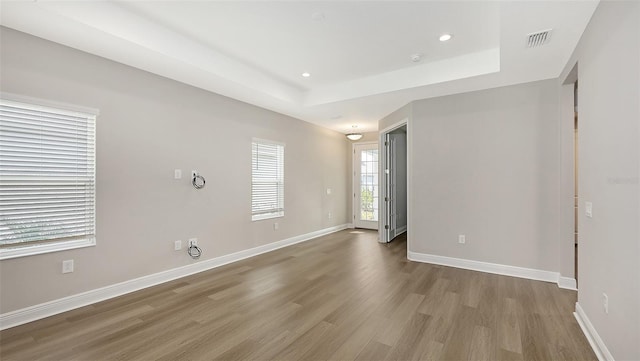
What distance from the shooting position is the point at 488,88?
14.0 feet

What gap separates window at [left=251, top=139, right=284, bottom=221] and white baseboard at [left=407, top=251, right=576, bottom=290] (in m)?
2.63

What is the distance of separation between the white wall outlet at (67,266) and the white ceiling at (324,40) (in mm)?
2197

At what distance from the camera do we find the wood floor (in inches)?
89.7

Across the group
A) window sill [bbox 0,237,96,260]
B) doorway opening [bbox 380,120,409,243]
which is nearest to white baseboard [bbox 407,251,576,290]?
doorway opening [bbox 380,120,409,243]

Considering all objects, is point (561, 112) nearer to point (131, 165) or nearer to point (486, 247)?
point (486, 247)

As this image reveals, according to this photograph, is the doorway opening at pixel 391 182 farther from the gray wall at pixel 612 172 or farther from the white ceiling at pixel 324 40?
the gray wall at pixel 612 172

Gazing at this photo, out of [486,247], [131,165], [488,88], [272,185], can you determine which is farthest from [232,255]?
[488,88]

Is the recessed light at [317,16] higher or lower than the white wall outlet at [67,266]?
higher

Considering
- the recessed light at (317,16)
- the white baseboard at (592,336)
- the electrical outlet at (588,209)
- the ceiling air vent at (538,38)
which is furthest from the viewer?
the recessed light at (317,16)

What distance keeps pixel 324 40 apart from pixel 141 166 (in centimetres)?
267

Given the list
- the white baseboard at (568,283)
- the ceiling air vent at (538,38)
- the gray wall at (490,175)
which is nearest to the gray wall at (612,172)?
the ceiling air vent at (538,38)

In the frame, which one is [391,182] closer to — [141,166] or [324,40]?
[324,40]

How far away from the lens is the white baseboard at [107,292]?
2694 millimetres

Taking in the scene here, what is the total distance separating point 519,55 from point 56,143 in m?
4.96
